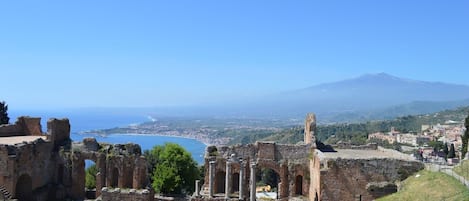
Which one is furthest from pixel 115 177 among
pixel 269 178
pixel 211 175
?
pixel 269 178

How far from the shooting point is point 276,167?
4025 centimetres

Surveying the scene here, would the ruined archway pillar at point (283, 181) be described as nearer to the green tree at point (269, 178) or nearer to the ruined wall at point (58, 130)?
the ruined wall at point (58, 130)

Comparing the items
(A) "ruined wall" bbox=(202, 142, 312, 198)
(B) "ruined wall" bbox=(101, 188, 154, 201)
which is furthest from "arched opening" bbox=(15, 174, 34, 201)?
(A) "ruined wall" bbox=(202, 142, 312, 198)

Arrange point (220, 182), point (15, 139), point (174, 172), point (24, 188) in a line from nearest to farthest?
point (24, 188), point (15, 139), point (220, 182), point (174, 172)

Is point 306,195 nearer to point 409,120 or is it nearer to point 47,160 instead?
point 47,160

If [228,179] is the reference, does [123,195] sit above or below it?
below

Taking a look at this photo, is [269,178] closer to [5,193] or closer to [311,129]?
[311,129]

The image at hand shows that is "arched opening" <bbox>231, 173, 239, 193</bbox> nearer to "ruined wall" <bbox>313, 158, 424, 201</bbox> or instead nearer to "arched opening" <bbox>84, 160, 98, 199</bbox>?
"ruined wall" <bbox>313, 158, 424, 201</bbox>

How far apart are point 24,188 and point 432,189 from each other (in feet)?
93.8

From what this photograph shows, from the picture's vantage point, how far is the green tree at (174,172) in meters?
43.4

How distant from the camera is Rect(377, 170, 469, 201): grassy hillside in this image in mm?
23266

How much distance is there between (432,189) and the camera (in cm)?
2558

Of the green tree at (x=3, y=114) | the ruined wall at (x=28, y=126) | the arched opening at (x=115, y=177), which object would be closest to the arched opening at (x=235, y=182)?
the arched opening at (x=115, y=177)

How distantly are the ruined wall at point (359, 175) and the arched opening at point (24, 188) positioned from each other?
21.3 metres
